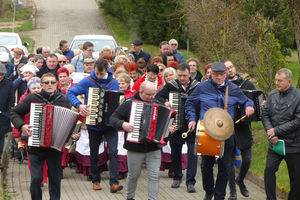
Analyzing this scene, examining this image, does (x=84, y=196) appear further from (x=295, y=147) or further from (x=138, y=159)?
(x=295, y=147)

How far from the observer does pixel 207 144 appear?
8969 millimetres

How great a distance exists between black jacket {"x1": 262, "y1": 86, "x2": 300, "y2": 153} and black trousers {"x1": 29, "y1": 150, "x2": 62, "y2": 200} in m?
3.14

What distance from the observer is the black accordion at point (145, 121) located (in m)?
8.63

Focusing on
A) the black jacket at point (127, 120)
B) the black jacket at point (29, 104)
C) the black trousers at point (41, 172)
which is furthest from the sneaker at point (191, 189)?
the black jacket at point (29, 104)

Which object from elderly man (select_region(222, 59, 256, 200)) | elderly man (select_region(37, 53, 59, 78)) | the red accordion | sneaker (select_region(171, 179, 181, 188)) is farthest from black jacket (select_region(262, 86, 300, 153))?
elderly man (select_region(37, 53, 59, 78))

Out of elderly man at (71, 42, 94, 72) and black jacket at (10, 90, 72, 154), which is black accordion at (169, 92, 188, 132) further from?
elderly man at (71, 42, 94, 72)

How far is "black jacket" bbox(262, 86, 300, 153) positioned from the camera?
8.95 metres

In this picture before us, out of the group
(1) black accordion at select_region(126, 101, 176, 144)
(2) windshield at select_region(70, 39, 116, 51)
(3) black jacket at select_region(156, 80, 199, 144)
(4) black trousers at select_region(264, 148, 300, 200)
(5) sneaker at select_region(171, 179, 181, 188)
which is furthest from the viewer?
(2) windshield at select_region(70, 39, 116, 51)

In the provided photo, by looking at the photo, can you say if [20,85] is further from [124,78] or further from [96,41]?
[96,41]

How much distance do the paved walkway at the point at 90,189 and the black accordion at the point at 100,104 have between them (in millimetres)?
1254

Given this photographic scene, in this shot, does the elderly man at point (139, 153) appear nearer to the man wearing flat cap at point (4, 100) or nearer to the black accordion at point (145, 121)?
the black accordion at point (145, 121)

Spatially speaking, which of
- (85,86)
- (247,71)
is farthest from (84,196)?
(247,71)

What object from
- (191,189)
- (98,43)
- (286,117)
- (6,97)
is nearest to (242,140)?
(191,189)

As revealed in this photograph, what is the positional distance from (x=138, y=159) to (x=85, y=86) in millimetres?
2297
